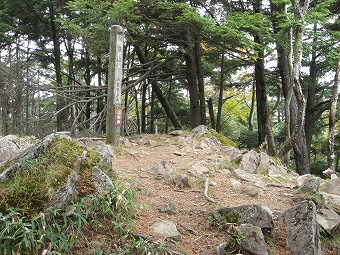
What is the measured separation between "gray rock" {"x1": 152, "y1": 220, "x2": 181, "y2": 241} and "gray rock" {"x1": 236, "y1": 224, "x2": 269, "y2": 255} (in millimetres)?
617

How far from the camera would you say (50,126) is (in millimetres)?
9453

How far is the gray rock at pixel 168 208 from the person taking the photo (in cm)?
348

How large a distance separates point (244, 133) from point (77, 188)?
14.1 meters

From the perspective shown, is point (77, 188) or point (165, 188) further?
point (165, 188)

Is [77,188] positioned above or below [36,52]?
below

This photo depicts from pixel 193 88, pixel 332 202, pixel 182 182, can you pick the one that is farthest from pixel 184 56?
pixel 332 202

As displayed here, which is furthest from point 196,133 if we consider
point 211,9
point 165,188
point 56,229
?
point 56,229

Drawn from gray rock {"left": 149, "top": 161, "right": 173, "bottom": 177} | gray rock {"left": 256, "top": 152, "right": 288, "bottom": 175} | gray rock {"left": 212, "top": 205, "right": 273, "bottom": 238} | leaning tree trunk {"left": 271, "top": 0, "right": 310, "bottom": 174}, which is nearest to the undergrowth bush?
gray rock {"left": 212, "top": 205, "right": 273, "bottom": 238}

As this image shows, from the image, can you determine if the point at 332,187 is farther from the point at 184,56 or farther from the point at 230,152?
the point at 184,56

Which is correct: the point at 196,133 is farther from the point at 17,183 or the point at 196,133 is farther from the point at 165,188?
the point at 17,183

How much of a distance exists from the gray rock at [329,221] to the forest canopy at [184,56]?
3289 mm

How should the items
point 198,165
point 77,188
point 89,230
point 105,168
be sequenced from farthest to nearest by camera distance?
point 198,165
point 105,168
point 77,188
point 89,230

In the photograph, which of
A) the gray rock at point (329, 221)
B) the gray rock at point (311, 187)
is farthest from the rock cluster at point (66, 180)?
the gray rock at point (311, 187)

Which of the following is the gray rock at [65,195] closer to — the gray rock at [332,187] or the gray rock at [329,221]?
the gray rock at [329,221]
